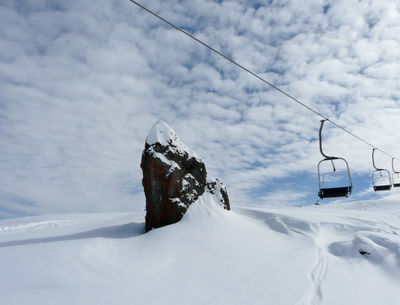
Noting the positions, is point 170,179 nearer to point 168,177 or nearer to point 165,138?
point 168,177

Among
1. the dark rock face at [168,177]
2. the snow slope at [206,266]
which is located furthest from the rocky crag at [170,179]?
the snow slope at [206,266]

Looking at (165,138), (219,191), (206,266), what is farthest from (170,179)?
(206,266)

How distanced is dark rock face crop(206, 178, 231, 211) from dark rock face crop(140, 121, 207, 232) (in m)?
0.20

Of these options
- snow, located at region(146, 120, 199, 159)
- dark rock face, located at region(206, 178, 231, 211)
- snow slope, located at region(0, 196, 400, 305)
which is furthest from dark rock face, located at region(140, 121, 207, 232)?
snow slope, located at region(0, 196, 400, 305)

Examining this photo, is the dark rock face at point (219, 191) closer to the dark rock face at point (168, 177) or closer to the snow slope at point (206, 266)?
the dark rock face at point (168, 177)

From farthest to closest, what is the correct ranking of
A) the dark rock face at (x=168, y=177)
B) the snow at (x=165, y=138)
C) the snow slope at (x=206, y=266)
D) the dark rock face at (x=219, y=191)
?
the dark rock face at (x=219, y=191)
the snow at (x=165, y=138)
the dark rock face at (x=168, y=177)
the snow slope at (x=206, y=266)

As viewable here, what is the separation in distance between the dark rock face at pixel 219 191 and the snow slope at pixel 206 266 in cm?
55

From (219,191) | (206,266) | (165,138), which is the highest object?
(165,138)

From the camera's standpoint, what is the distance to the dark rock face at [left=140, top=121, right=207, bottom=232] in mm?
6848

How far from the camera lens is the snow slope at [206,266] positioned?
12.3 feet

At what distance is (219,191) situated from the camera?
7.79 m

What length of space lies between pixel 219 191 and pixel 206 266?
3.23 metres

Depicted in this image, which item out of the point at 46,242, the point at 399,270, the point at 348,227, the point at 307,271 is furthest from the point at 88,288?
the point at 348,227

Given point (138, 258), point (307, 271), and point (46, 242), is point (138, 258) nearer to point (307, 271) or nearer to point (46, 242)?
point (46, 242)
